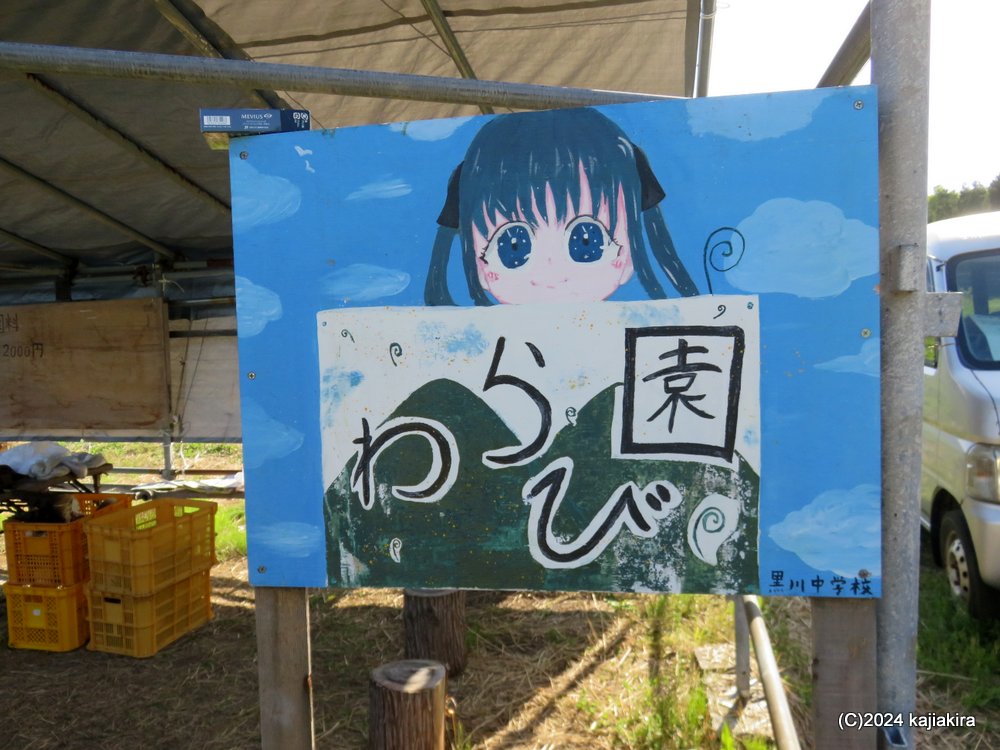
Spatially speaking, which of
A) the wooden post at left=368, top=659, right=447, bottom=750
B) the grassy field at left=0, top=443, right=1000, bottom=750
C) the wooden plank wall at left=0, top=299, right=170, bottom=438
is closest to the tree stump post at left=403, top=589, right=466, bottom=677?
the grassy field at left=0, top=443, right=1000, bottom=750

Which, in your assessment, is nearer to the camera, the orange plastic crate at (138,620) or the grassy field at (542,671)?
the grassy field at (542,671)

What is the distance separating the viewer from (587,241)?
1711 millimetres

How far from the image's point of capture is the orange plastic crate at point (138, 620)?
4.56m

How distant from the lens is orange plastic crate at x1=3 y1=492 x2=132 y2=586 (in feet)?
15.5

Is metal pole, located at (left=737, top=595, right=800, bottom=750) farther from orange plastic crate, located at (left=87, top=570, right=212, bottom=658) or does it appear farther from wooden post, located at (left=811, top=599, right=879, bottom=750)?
orange plastic crate, located at (left=87, top=570, right=212, bottom=658)

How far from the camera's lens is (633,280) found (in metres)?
1.68

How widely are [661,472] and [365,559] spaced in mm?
775

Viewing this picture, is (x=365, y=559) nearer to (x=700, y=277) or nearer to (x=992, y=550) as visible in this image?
(x=700, y=277)

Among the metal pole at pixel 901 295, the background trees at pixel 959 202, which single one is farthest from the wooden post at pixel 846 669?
the background trees at pixel 959 202

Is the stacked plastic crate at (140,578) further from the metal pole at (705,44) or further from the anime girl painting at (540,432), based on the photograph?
the metal pole at (705,44)

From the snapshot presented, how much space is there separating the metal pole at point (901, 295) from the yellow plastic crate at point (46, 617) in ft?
16.0

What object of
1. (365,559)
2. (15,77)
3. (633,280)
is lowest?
(365,559)

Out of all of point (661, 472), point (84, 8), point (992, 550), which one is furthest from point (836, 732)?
point (84, 8)

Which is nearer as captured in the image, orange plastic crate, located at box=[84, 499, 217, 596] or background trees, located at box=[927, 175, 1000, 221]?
orange plastic crate, located at box=[84, 499, 217, 596]
